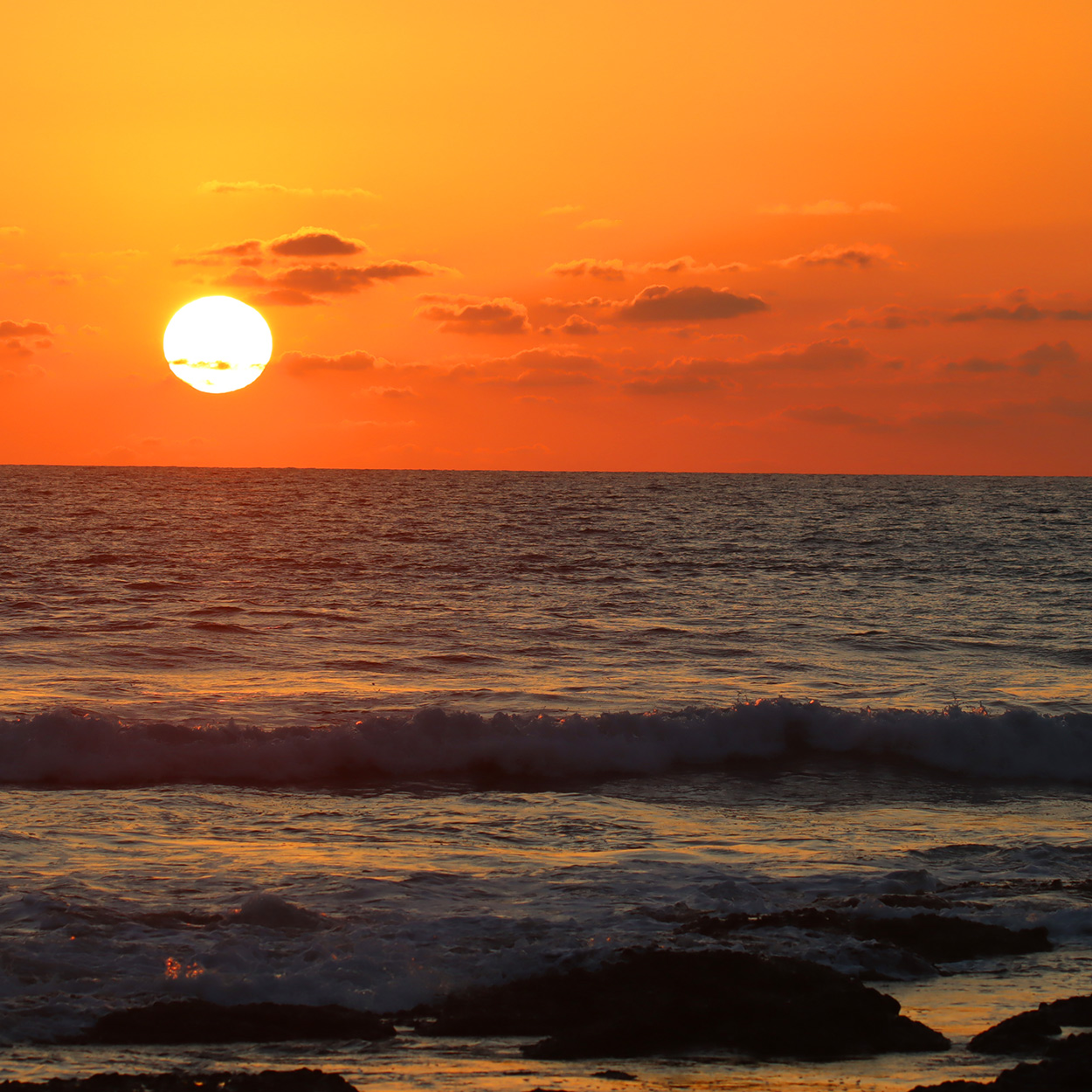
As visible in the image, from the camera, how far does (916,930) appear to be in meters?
7.30

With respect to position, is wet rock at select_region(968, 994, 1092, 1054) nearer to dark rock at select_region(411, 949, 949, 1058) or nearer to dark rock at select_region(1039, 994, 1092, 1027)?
dark rock at select_region(1039, 994, 1092, 1027)

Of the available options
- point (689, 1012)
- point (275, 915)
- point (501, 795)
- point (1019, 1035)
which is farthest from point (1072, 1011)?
point (501, 795)

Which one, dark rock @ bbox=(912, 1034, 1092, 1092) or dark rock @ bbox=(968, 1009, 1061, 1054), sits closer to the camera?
dark rock @ bbox=(912, 1034, 1092, 1092)

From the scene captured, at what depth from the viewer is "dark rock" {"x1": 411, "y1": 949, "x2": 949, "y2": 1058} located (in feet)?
18.8

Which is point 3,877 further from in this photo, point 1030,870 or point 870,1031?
point 1030,870

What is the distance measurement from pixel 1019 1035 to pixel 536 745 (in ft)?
27.9

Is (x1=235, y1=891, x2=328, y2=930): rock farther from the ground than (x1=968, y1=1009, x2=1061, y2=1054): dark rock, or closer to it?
farther from the ground

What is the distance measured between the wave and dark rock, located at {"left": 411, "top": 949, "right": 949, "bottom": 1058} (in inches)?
255

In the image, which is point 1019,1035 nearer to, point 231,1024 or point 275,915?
point 231,1024

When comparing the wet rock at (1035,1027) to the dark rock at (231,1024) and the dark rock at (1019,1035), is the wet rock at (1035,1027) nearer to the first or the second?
the dark rock at (1019,1035)

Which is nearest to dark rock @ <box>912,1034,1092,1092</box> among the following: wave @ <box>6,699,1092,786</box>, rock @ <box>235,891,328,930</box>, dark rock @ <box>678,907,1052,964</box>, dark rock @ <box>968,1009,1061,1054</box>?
dark rock @ <box>968,1009,1061,1054</box>

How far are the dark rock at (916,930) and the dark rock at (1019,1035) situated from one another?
1.15m

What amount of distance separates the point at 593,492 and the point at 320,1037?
351 feet

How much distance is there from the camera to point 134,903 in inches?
300
